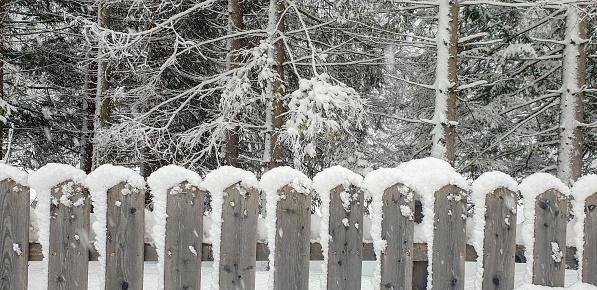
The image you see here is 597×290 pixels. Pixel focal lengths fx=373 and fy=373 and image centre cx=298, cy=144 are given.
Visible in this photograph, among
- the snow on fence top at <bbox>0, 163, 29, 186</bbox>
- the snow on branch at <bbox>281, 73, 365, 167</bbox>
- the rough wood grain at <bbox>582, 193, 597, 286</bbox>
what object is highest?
the snow on branch at <bbox>281, 73, 365, 167</bbox>

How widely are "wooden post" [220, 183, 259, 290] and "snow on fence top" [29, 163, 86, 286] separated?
0.91 m

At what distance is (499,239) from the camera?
2402 mm

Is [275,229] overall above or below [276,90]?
below

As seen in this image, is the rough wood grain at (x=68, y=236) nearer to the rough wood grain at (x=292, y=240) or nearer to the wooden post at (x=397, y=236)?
the rough wood grain at (x=292, y=240)

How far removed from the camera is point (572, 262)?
8.25 ft

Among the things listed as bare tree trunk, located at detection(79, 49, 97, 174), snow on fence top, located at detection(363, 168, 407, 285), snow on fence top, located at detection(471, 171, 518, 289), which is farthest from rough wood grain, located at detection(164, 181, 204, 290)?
bare tree trunk, located at detection(79, 49, 97, 174)

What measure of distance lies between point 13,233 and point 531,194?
10.6ft

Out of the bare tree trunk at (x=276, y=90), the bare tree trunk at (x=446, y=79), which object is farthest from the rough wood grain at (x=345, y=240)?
the bare tree trunk at (x=276, y=90)

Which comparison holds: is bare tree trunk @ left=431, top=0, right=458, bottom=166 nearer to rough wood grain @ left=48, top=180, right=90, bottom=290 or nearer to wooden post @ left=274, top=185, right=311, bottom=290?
wooden post @ left=274, top=185, right=311, bottom=290

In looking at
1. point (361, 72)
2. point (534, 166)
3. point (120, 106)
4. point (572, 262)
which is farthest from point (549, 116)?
point (120, 106)

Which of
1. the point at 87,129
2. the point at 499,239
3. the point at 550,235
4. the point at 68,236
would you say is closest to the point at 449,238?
the point at 499,239

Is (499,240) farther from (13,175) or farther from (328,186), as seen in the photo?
(13,175)

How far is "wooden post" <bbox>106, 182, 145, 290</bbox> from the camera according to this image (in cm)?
224

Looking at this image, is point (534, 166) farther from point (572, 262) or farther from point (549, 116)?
point (572, 262)
